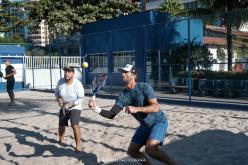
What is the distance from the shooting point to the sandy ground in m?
7.00

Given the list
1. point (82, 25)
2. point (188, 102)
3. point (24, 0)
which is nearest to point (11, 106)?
point (188, 102)

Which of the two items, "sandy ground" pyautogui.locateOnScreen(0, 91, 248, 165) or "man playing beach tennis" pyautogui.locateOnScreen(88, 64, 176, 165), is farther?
"sandy ground" pyautogui.locateOnScreen(0, 91, 248, 165)

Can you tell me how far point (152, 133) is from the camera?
522 centimetres

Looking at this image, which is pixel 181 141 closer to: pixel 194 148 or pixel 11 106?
pixel 194 148

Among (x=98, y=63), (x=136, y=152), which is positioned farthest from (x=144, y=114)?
(x=98, y=63)

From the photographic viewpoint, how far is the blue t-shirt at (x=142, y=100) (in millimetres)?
5262

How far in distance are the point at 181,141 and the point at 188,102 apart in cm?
634

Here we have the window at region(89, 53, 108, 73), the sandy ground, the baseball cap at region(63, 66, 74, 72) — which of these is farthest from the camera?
the window at region(89, 53, 108, 73)

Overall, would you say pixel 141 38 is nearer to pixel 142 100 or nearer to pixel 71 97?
pixel 71 97

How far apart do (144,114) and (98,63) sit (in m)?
18.1

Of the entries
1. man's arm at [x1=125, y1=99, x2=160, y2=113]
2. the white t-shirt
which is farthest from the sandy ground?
man's arm at [x1=125, y1=99, x2=160, y2=113]

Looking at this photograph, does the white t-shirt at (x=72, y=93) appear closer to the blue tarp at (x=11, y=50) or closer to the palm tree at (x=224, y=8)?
the palm tree at (x=224, y=8)

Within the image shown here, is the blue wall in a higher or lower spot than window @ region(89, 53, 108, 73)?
higher

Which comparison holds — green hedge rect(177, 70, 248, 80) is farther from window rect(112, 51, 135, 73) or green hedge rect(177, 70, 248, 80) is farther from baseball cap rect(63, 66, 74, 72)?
baseball cap rect(63, 66, 74, 72)
